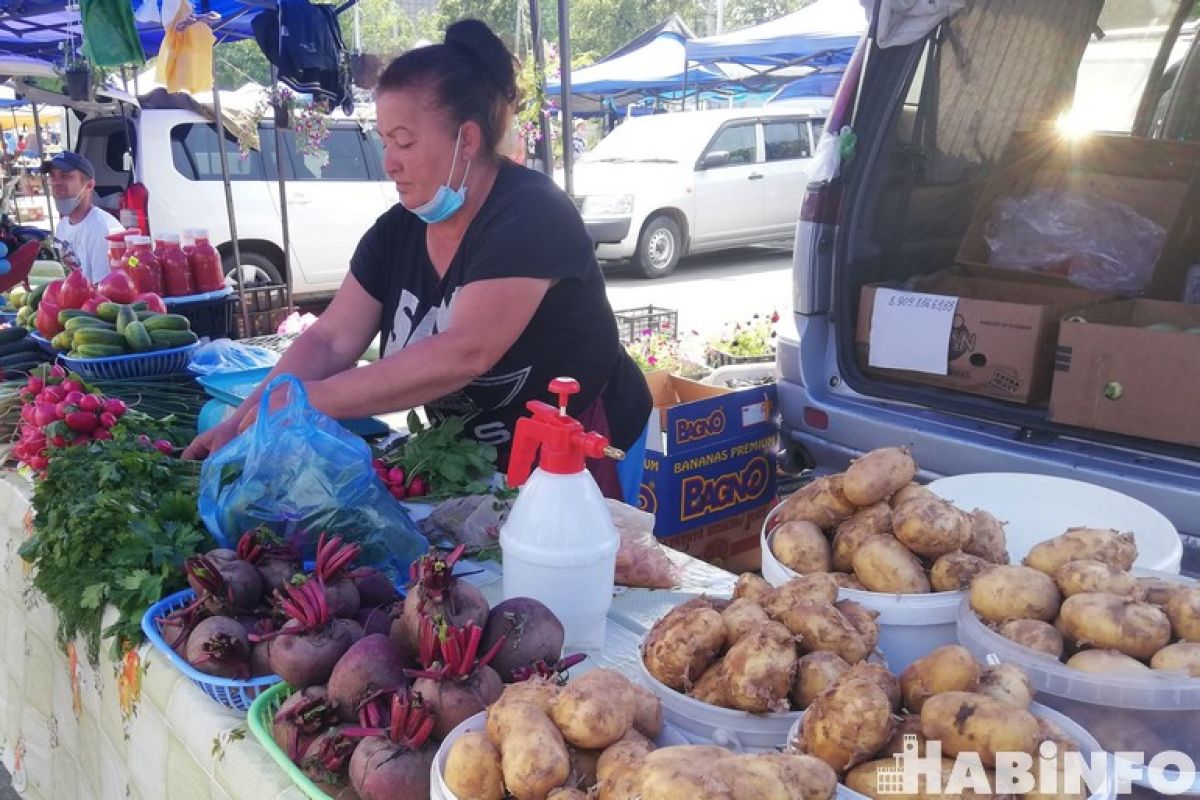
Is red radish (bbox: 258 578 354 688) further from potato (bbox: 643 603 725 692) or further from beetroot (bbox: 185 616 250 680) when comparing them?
potato (bbox: 643 603 725 692)

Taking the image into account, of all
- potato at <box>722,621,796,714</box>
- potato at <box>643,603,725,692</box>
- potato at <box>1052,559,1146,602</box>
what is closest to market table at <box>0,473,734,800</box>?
potato at <box>643,603,725,692</box>

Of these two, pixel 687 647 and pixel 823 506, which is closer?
pixel 687 647

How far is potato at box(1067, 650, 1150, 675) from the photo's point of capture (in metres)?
1.11

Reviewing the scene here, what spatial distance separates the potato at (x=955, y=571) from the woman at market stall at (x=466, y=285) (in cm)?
119

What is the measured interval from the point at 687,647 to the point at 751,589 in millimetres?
187

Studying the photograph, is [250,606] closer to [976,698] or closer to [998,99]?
[976,698]

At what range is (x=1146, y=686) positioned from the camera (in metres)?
1.08

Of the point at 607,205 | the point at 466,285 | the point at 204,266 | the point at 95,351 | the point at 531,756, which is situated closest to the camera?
the point at 531,756

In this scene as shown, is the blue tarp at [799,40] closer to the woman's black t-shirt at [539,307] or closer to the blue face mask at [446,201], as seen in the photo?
the woman's black t-shirt at [539,307]

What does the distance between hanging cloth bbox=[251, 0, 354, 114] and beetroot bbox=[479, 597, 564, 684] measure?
195 inches

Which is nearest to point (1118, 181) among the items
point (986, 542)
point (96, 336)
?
point (986, 542)

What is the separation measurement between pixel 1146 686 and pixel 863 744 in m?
0.38

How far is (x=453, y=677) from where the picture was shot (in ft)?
3.80

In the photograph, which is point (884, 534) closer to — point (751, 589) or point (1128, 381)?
point (751, 589)
